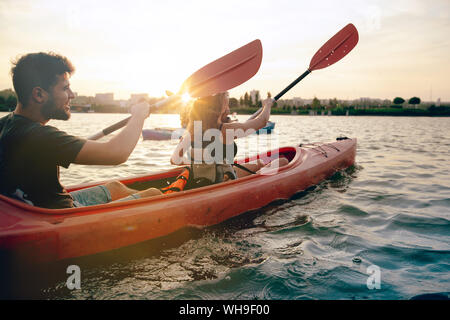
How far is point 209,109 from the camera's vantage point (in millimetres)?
3328

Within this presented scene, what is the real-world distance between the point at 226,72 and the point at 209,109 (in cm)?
45

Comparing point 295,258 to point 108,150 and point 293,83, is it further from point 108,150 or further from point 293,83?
point 293,83

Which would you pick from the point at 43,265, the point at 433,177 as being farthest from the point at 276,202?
the point at 433,177

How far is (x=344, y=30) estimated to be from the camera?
5.52 meters

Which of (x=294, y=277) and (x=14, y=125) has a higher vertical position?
(x=14, y=125)

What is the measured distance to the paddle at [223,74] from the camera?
122 inches

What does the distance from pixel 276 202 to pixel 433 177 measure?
441 centimetres

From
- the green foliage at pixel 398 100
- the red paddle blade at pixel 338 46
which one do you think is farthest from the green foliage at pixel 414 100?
the red paddle blade at pixel 338 46

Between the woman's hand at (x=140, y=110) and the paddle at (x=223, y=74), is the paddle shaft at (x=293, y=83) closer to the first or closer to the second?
the paddle at (x=223, y=74)

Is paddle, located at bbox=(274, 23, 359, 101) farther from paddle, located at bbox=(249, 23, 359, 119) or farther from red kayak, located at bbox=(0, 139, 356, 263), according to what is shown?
red kayak, located at bbox=(0, 139, 356, 263)

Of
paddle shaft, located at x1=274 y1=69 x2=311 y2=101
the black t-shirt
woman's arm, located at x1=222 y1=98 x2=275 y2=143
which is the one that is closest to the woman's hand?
the black t-shirt

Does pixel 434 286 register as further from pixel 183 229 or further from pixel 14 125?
pixel 14 125

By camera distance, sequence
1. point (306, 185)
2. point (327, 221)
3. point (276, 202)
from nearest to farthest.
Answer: point (327, 221) → point (276, 202) → point (306, 185)

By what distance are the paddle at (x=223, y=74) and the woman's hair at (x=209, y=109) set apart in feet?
0.47
